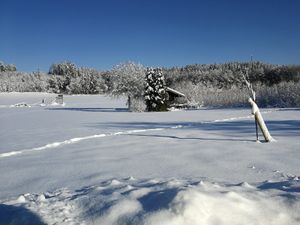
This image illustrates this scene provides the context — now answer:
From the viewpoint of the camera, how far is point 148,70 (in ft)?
149

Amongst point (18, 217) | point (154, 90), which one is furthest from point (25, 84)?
point (18, 217)

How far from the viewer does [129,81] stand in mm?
46156

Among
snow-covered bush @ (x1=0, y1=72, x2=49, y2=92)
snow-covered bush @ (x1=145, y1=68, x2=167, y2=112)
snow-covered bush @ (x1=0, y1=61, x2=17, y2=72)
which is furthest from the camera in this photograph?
snow-covered bush @ (x1=0, y1=61, x2=17, y2=72)

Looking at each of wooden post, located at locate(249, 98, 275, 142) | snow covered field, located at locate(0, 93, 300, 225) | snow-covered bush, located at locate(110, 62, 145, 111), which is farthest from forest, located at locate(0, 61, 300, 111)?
snow covered field, located at locate(0, 93, 300, 225)

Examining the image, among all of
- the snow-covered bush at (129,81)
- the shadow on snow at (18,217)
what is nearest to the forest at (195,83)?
the snow-covered bush at (129,81)

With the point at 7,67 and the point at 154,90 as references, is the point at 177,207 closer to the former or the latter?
the point at 154,90

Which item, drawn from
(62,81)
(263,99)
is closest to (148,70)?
(263,99)

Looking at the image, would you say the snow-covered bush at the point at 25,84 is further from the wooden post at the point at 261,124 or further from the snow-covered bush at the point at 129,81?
the wooden post at the point at 261,124

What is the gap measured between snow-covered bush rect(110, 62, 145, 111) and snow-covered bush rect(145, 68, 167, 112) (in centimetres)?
107

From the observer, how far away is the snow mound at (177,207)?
15.0ft

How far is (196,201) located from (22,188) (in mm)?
3957

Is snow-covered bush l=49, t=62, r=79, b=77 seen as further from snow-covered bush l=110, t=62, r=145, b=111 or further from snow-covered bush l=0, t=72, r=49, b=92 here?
snow-covered bush l=110, t=62, r=145, b=111

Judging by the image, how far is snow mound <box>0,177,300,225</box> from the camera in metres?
4.57

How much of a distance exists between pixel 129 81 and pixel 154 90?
10.7 ft
